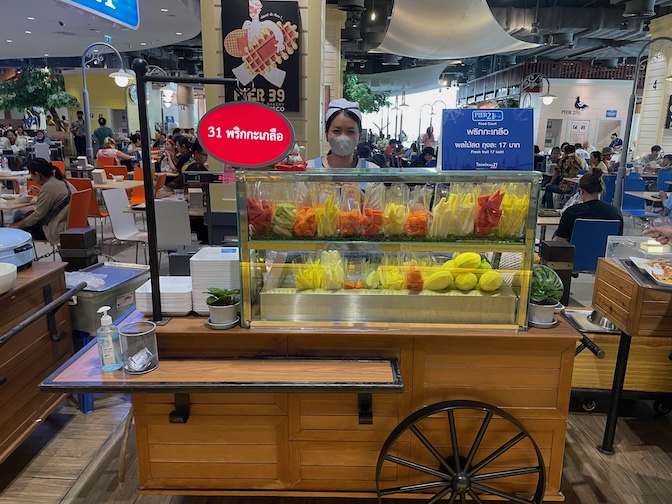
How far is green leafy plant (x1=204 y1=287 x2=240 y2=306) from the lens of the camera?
2.12 m

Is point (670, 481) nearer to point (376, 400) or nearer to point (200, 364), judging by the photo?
point (376, 400)

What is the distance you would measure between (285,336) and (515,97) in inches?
773

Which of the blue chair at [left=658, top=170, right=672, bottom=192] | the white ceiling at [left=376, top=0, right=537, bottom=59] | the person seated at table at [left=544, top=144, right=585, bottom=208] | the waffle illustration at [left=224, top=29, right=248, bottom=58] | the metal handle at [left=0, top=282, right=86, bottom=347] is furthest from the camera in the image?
the person seated at table at [left=544, top=144, right=585, bottom=208]

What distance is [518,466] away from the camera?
222 centimetres

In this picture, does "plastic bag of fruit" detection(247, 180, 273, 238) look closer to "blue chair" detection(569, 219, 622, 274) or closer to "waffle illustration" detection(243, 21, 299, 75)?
"waffle illustration" detection(243, 21, 299, 75)

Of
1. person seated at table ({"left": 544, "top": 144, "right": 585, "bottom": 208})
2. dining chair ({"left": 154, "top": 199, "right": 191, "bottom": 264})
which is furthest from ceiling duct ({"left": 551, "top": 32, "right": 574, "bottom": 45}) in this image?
dining chair ({"left": 154, "top": 199, "right": 191, "bottom": 264})

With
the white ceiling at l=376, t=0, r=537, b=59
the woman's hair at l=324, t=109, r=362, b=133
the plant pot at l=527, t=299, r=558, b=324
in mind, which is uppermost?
the white ceiling at l=376, t=0, r=537, b=59

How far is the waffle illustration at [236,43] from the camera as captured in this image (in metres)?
4.50

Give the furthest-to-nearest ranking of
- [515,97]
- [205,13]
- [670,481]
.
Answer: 1. [515,97]
2. [205,13]
3. [670,481]

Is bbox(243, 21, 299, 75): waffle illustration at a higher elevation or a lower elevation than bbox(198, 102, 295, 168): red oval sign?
higher

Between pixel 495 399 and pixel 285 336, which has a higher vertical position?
pixel 285 336

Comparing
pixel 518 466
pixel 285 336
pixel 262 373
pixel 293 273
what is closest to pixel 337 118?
pixel 293 273

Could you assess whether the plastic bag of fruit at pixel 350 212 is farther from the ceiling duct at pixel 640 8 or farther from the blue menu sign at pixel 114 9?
the ceiling duct at pixel 640 8

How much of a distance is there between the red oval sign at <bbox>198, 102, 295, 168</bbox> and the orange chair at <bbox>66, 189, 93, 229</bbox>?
402 cm
